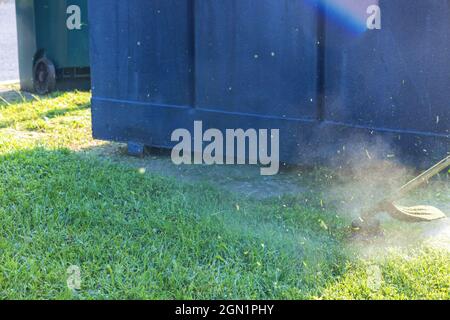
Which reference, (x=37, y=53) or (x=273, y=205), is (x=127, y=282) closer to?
(x=273, y=205)

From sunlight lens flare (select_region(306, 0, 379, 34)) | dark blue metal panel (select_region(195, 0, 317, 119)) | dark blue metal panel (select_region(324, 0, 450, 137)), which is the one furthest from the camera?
dark blue metal panel (select_region(195, 0, 317, 119))

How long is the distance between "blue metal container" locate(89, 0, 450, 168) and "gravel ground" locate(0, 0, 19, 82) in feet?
14.4

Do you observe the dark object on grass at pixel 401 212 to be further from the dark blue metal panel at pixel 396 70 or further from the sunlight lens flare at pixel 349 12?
the sunlight lens flare at pixel 349 12

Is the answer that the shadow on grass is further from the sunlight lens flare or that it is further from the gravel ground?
the gravel ground

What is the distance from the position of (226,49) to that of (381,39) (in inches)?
43.2

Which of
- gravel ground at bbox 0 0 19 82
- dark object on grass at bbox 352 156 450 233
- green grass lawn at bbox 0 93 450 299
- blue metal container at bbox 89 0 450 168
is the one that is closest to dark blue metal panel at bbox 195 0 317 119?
blue metal container at bbox 89 0 450 168

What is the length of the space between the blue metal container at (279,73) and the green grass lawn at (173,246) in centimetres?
72

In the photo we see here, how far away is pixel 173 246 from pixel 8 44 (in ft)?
27.2

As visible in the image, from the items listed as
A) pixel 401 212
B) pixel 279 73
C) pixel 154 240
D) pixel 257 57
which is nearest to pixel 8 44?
pixel 257 57

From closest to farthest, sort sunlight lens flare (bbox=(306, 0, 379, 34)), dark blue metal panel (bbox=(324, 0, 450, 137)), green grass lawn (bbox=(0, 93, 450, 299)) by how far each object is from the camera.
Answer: green grass lawn (bbox=(0, 93, 450, 299)), dark blue metal panel (bbox=(324, 0, 450, 137)), sunlight lens flare (bbox=(306, 0, 379, 34))

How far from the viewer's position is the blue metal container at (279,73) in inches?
176

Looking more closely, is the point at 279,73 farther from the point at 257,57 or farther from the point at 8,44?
the point at 8,44

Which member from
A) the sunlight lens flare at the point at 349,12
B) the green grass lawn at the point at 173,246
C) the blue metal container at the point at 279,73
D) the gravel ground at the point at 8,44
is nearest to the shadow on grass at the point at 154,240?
the green grass lawn at the point at 173,246

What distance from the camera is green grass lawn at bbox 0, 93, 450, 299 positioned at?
3.04 metres
